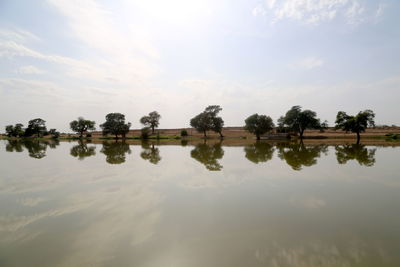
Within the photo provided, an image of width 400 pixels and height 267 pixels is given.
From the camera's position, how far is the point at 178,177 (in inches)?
450

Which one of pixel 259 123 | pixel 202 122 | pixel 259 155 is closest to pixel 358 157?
pixel 259 155

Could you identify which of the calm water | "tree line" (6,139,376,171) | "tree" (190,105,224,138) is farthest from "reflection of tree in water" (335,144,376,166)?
"tree" (190,105,224,138)

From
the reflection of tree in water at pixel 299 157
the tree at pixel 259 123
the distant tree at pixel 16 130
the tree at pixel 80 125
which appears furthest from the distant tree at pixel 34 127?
the reflection of tree in water at pixel 299 157

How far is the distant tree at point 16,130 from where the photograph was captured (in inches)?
4427

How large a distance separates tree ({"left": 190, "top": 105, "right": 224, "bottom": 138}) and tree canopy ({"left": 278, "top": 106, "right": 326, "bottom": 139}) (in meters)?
23.4

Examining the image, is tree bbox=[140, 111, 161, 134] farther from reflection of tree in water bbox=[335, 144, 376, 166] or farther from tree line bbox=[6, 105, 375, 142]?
reflection of tree in water bbox=[335, 144, 376, 166]

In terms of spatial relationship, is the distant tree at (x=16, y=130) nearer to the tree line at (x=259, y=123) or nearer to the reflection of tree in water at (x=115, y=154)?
the tree line at (x=259, y=123)

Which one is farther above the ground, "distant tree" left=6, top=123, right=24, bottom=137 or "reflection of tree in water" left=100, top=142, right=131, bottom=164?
"distant tree" left=6, top=123, right=24, bottom=137

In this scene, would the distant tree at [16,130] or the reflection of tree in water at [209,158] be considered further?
the distant tree at [16,130]

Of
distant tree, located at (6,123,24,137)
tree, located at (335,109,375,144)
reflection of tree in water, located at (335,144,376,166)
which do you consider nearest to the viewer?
reflection of tree in water, located at (335,144,376,166)

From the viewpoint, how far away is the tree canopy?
65438mm

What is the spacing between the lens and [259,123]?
64312 millimetres

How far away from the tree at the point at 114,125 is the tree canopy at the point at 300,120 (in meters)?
65.0

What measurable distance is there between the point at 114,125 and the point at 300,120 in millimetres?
72436
